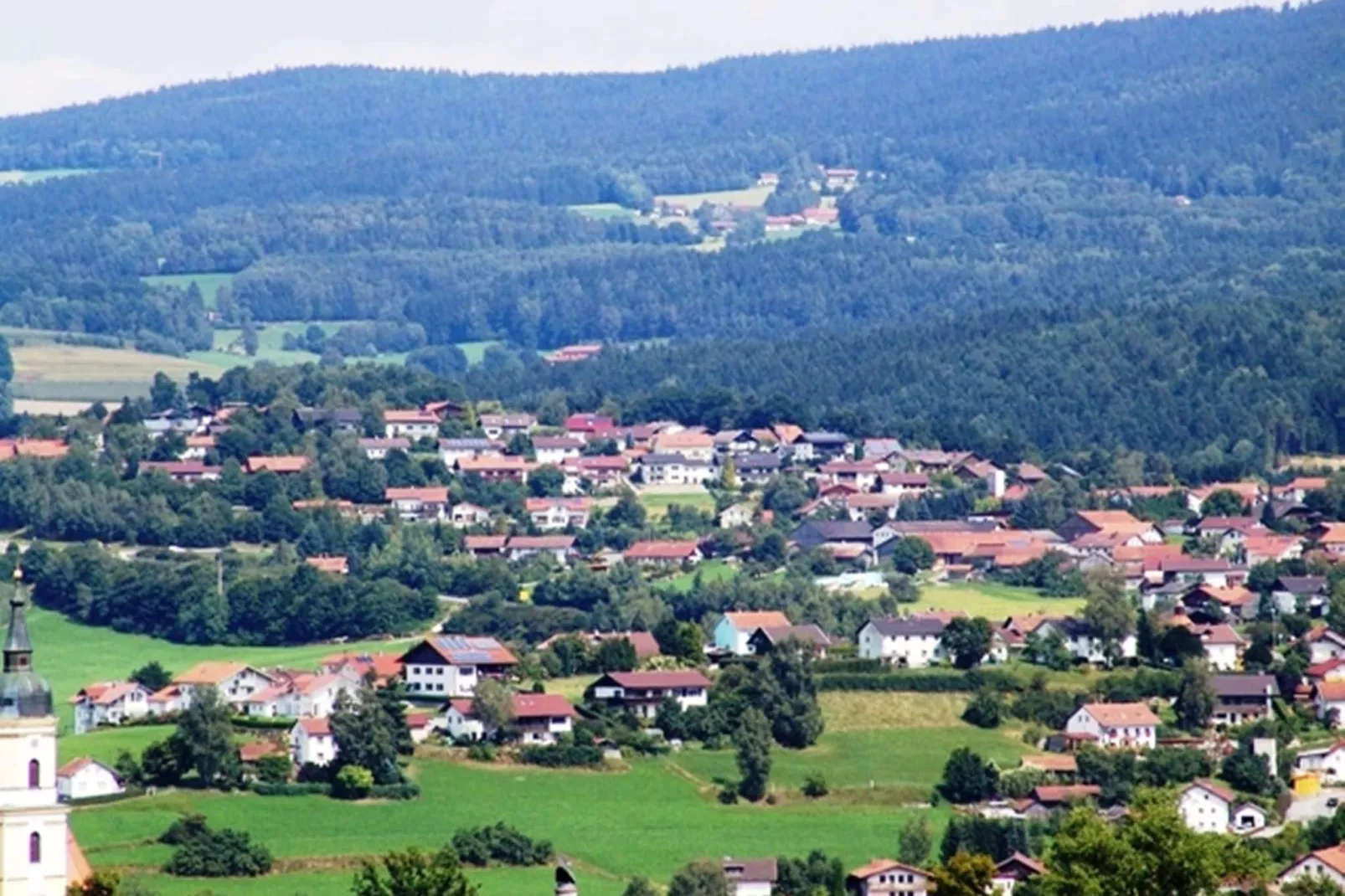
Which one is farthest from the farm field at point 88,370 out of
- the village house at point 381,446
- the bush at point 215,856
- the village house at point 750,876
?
the village house at point 750,876

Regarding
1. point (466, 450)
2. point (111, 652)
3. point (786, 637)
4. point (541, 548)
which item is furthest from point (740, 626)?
point (466, 450)

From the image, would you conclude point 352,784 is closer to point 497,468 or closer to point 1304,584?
point 1304,584

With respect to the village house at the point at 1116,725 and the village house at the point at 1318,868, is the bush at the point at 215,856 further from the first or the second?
the village house at the point at 1116,725

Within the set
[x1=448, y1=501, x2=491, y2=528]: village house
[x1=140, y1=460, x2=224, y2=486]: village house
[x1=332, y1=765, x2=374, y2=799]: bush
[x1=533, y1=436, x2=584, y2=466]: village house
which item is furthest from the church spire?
[x1=533, y1=436, x2=584, y2=466]: village house

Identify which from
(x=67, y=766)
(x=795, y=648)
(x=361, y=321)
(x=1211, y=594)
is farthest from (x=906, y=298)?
(x=67, y=766)

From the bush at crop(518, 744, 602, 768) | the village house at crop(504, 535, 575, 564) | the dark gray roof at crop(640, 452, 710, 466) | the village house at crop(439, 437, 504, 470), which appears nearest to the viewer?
the bush at crop(518, 744, 602, 768)

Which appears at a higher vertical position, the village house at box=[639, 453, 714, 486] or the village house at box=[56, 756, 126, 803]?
the village house at box=[56, 756, 126, 803]

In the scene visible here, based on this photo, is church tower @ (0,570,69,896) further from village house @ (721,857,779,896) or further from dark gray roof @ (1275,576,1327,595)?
dark gray roof @ (1275,576,1327,595)
